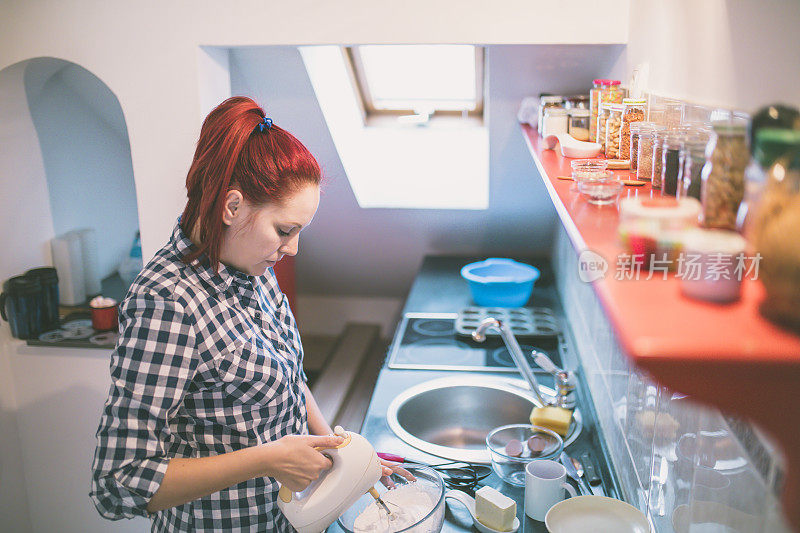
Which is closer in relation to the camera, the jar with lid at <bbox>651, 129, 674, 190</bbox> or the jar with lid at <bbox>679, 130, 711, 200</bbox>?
the jar with lid at <bbox>679, 130, 711, 200</bbox>

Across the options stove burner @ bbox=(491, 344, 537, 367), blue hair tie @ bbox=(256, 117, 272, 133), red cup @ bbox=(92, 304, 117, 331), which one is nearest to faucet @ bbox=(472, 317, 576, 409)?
stove burner @ bbox=(491, 344, 537, 367)

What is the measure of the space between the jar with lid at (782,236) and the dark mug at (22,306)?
104 inches

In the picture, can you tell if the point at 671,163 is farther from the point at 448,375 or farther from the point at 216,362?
the point at 448,375

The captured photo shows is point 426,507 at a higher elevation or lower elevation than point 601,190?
lower

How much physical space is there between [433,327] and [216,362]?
4.96 feet

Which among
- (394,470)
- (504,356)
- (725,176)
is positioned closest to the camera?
(725,176)

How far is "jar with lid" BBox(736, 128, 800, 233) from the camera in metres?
0.55

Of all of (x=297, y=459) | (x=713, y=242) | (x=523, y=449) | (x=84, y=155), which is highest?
(x=713, y=242)

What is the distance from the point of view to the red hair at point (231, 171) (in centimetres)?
125

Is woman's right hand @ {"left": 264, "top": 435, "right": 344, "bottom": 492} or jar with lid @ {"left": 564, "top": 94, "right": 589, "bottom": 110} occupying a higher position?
jar with lid @ {"left": 564, "top": 94, "right": 589, "bottom": 110}

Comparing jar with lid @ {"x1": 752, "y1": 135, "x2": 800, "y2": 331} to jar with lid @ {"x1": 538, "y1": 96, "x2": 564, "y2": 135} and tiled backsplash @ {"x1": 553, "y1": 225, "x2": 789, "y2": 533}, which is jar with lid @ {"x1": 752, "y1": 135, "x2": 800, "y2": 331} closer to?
tiled backsplash @ {"x1": 553, "y1": 225, "x2": 789, "y2": 533}

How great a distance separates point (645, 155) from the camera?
1.17m

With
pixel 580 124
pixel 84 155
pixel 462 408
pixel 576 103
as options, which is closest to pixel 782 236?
pixel 580 124

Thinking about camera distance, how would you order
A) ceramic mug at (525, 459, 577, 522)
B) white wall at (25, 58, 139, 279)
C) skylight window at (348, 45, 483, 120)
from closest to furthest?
ceramic mug at (525, 459, 577, 522), white wall at (25, 58, 139, 279), skylight window at (348, 45, 483, 120)
